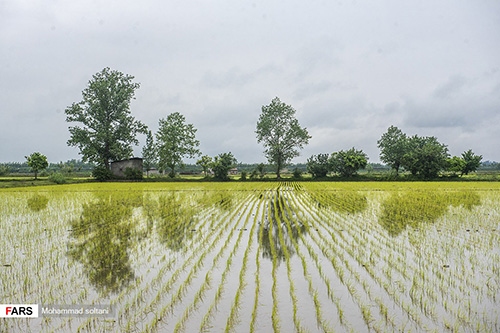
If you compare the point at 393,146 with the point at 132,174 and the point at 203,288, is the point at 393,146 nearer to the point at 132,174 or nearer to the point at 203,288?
the point at 132,174

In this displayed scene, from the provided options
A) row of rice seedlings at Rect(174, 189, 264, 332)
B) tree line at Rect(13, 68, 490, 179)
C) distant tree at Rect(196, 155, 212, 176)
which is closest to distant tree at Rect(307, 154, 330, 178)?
tree line at Rect(13, 68, 490, 179)

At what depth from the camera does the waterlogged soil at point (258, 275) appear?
364cm

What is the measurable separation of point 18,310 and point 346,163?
49.0 meters

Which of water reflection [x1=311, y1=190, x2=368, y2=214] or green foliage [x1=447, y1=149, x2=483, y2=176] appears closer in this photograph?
water reflection [x1=311, y1=190, x2=368, y2=214]

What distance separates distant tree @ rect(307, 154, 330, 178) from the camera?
50188mm

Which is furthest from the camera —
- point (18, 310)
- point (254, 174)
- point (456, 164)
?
point (456, 164)

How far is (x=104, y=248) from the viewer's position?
698 cm

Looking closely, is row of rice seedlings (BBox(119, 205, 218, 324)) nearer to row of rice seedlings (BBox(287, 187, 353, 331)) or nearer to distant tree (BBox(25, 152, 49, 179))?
row of rice seedlings (BBox(287, 187, 353, 331))

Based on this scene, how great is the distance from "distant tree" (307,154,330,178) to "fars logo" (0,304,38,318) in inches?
1903

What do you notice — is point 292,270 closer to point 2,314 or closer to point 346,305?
point 346,305

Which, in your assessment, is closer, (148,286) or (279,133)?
(148,286)

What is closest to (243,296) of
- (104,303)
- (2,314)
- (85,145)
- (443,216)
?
(104,303)

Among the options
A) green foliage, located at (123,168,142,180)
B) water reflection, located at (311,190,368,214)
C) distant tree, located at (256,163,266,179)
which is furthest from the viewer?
distant tree, located at (256,163,266,179)

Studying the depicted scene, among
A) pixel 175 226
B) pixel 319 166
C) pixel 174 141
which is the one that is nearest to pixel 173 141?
pixel 174 141
